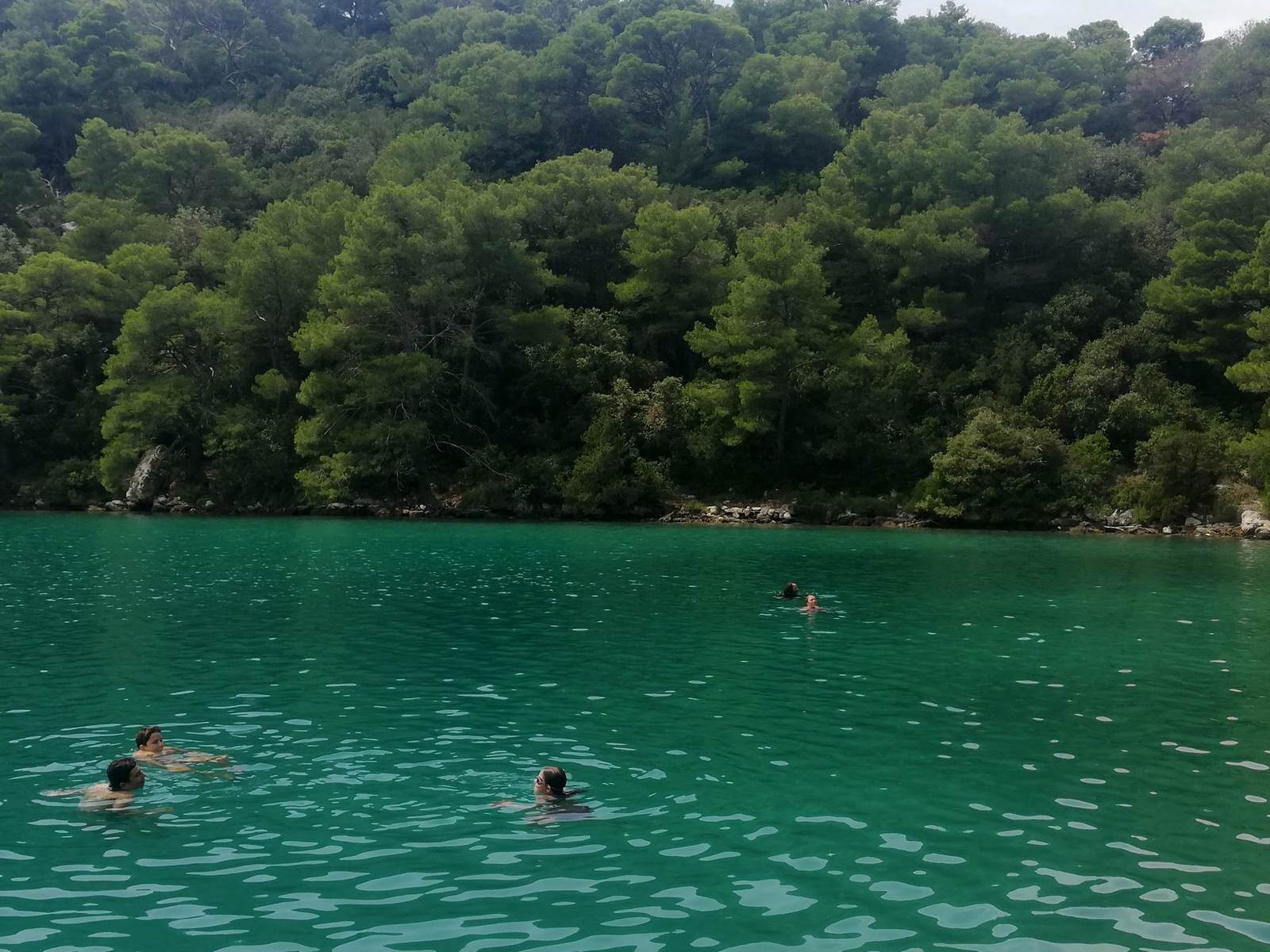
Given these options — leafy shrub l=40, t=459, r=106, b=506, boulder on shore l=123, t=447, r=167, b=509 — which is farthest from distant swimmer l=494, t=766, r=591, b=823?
leafy shrub l=40, t=459, r=106, b=506

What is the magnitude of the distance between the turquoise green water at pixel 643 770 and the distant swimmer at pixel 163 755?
0.36m

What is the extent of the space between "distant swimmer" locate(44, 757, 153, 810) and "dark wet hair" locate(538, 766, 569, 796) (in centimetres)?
395

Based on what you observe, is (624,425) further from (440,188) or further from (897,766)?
(897,766)

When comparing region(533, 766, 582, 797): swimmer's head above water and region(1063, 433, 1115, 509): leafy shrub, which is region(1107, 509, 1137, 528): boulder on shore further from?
region(533, 766, 582, 797): swimmer's head above water

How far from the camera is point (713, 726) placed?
1316 cm

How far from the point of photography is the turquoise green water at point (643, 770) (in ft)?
25.2

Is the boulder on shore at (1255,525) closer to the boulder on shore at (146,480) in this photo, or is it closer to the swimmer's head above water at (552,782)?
the swimmer's head above water at (552,782)

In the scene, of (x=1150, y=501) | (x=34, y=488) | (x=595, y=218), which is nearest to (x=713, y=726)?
(x=1150, y=501)

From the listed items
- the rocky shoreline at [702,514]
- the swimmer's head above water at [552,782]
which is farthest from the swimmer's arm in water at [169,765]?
the rocky shoreline at [702,514]

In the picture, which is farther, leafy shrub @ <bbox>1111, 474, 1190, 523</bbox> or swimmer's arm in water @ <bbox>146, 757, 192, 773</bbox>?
leafy shrub @ <bbox>1111, 474, 1190, 523</bbox>

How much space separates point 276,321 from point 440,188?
11.9 meters

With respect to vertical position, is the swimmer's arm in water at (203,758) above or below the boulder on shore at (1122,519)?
below

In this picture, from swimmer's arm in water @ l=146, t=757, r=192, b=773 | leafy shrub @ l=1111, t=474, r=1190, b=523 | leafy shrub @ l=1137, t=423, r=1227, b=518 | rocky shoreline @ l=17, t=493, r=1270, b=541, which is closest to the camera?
swimmer's arm in water @ l=146, t=757, r=192, b=773

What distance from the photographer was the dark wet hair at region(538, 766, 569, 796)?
10.1 meters
